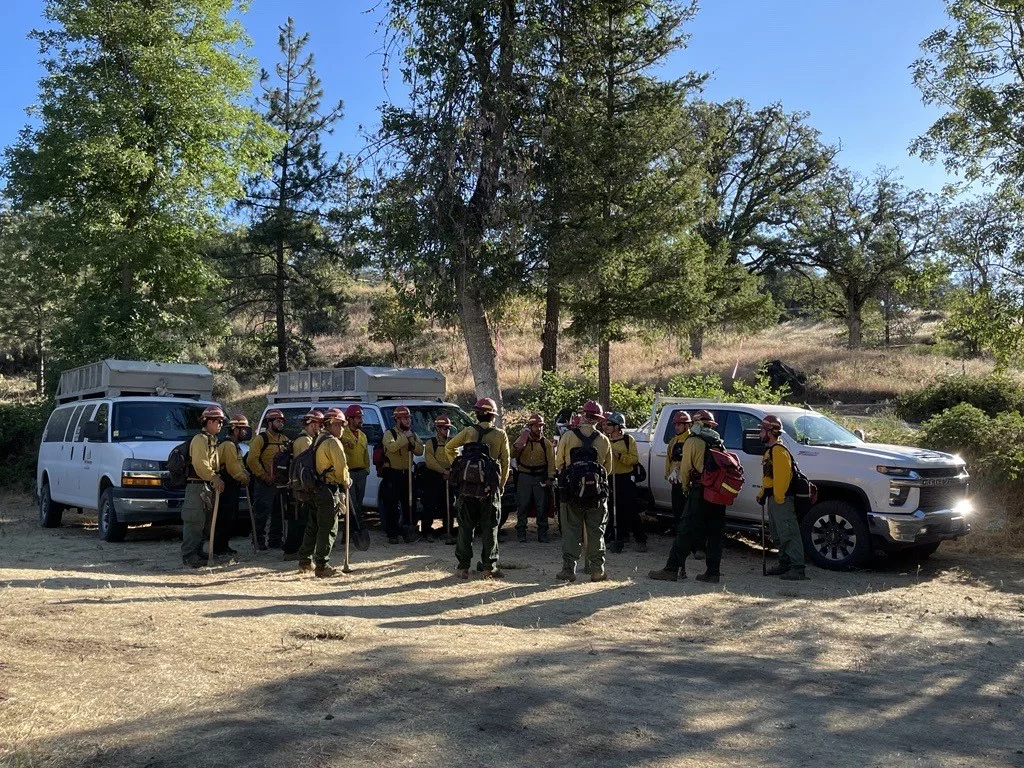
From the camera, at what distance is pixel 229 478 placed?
10914 mm

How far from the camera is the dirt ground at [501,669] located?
457cm

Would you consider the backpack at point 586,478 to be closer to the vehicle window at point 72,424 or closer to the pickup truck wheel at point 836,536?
the pickup truck wheel at point 836,536

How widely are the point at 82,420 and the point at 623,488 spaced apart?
7.98 metres

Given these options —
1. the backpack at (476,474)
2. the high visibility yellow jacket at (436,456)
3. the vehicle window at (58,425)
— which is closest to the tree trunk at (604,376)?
the high visibility yellow jacket at (436,456)

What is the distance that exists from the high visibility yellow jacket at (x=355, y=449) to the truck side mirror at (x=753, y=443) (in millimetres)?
4720

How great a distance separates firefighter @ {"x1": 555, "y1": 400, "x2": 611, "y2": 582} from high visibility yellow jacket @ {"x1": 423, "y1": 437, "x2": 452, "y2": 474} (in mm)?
2518

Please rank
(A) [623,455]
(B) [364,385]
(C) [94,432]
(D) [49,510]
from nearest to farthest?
(A) [623,455], (C) [94,432], (B) [364,385], (D) [49,510]

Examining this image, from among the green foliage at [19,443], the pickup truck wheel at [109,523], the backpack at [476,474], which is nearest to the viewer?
the backpack at [476,474]

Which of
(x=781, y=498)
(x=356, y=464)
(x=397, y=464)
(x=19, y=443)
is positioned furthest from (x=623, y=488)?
(x=19, y=443)

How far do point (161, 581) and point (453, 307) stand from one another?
890 centimetres

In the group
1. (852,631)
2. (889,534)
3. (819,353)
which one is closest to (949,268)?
(889,534)

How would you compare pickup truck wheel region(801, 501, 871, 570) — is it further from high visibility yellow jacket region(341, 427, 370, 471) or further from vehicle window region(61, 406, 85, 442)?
vehicle window region(61, 406, 85, 442)

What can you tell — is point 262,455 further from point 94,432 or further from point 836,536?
point 836,536

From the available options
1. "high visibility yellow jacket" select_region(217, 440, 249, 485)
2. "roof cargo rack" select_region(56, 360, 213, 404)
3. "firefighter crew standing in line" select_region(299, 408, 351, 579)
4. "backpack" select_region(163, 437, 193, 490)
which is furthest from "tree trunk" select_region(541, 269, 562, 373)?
"backpack" select_region(163, 437, 193, 490)
